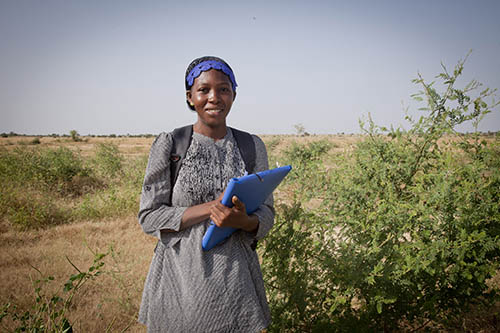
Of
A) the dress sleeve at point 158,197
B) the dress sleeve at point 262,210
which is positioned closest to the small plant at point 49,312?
A: the dress sleeve at point 158,197

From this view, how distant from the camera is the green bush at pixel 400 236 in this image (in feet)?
5.85

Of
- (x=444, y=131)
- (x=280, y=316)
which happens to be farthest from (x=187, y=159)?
(x=444, y=131)

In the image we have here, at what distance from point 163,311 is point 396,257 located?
156 centimetres

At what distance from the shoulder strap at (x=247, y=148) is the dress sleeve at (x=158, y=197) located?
38 centimetres

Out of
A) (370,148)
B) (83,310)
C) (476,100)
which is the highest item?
(476,100)

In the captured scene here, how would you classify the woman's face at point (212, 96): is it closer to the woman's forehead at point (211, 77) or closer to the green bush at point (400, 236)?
the woman's forehead at point (211, 77)

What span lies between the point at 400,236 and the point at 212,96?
1.60m

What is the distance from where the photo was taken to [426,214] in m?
1.75

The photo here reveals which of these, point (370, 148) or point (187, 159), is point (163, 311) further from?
point (370, 148)

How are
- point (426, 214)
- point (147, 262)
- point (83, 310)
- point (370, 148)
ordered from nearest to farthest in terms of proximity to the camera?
1. point (426, 214)
2. point (370, 148)
3. point (83, 310)
4. point (147, 262)

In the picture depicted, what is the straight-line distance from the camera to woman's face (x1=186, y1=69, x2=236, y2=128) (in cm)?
137

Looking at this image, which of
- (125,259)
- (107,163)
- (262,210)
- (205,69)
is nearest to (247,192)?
(262,210)

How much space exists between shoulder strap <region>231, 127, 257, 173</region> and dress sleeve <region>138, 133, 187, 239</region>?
15.1 inches

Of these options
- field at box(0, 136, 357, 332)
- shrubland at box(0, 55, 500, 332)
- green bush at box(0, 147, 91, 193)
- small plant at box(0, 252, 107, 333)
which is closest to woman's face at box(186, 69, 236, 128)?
shrubland at box(0, 55, 500, 332)
